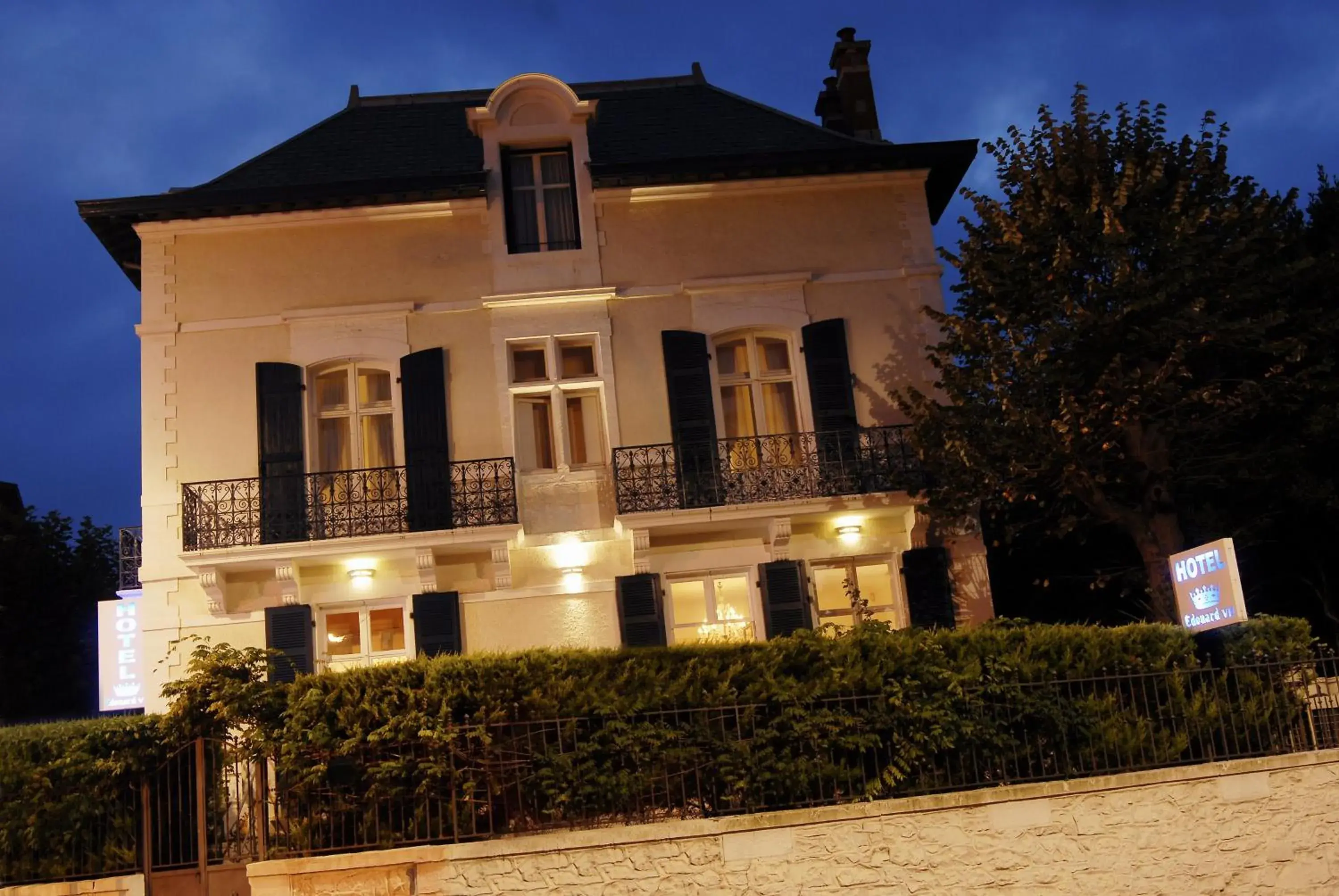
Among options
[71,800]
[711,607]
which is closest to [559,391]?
[711,607]

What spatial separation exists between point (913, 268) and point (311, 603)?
8.33 m

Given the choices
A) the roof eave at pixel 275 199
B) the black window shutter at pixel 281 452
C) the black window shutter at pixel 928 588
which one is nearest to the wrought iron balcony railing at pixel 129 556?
the black window shutter at pixel 281 452

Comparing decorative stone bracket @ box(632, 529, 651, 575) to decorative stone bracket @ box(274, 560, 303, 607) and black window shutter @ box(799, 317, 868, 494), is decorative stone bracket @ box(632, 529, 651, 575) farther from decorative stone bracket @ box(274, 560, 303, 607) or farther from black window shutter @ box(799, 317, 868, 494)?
decorative stone bracket @ box(274, 560, 303, 607)

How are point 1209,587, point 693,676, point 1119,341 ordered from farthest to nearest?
point 1119,341 < point 1209,587 < point 693,676

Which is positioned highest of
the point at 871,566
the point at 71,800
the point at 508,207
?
the point at 508,207

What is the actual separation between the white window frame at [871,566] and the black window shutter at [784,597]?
0.78ft

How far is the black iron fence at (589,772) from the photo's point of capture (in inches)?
416

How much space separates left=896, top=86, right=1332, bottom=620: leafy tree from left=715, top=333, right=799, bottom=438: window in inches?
63.2

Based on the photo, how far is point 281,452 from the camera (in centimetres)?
1600

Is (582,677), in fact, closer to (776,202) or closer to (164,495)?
(164,495)

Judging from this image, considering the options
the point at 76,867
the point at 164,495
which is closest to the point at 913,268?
the point at 164,495

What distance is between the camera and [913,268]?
1720cm

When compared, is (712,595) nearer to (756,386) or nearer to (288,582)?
(756,386)

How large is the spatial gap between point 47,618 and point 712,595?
15.0 metres
